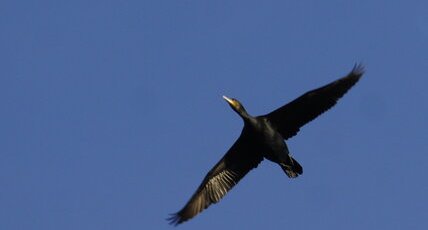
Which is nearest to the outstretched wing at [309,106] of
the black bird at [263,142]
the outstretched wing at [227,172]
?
the black bird at [263,142]

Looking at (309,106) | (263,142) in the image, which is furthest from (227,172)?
(309,106)

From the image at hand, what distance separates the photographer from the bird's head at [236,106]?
4259cm

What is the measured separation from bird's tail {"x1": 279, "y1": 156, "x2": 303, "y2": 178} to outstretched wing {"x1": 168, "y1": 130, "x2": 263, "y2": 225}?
1.28 metres

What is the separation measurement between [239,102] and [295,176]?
2323 millimetres

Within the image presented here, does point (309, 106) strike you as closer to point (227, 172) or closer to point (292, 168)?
point (292, 168)

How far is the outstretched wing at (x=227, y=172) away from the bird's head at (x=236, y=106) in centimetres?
71

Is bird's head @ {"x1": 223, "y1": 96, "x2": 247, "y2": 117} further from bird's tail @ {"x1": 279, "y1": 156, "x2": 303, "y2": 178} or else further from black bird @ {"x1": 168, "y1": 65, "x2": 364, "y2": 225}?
bird's tail @ {"x1": 279, "y1": 156, "x2": 303, "y2": 178}

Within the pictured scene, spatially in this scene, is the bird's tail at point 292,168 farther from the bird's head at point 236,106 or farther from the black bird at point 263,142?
the bird's head at point 236,106

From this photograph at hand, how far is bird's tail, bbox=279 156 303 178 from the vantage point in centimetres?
4241

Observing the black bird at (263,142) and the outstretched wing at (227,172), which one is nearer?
the black bird at (263,142)

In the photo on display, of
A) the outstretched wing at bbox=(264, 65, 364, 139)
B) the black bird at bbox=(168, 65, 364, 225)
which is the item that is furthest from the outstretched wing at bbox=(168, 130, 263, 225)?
the outstretched wing at bbox=(264, 65, 364, 139)

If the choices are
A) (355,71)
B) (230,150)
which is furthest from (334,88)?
(230,150)

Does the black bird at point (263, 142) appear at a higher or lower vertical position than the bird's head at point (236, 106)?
lower

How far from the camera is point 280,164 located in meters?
42.6
